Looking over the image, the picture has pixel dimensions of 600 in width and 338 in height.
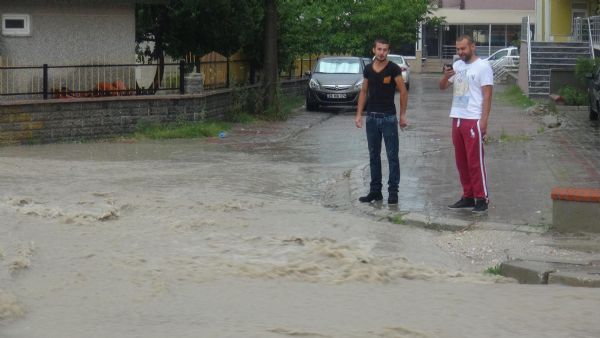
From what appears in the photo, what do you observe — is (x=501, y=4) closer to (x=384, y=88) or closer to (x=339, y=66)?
(x=339, y=66)

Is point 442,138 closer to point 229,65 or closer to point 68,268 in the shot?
point 229,65

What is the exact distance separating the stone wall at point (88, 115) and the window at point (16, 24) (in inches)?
84.7

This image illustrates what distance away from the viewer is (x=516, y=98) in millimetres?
32312

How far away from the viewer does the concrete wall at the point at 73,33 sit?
64.6ft

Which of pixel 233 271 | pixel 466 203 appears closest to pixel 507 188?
pixel 466 203

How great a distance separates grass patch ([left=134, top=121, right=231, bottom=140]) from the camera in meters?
19.3

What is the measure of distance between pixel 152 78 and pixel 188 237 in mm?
12809

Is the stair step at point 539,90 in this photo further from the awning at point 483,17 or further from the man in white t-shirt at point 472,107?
the awning at point 483,17

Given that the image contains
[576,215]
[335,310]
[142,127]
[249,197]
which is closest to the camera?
Result: [335,310]

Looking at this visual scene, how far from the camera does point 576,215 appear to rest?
988 centimetres

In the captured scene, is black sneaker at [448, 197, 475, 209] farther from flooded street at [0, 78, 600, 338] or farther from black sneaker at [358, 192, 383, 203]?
black sneaker at [358, 192, 383, 203]

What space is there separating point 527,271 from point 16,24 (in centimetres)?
1402

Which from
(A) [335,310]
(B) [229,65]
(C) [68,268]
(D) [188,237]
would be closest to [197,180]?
(D) [188,237]

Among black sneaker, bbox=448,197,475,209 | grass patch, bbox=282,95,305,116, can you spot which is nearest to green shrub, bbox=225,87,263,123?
grass patch, bbox=282,95,305,116
